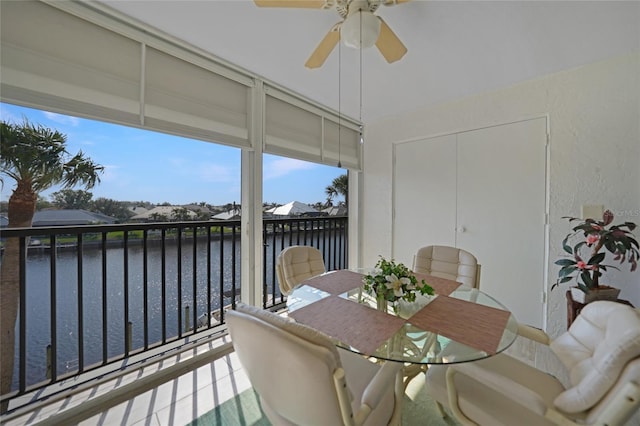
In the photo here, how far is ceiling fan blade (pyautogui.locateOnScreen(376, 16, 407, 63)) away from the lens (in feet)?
5.07

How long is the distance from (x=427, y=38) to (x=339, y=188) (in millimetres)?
2292

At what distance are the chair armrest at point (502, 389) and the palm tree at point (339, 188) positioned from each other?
2.84 meters

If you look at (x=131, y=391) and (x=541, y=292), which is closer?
(x=131, y=391)

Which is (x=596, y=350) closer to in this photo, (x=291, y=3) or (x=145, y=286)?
(x=291, y=3)

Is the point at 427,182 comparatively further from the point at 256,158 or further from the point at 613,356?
the point at 613,356

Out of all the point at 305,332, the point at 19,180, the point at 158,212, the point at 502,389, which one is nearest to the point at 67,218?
the point at 19,180

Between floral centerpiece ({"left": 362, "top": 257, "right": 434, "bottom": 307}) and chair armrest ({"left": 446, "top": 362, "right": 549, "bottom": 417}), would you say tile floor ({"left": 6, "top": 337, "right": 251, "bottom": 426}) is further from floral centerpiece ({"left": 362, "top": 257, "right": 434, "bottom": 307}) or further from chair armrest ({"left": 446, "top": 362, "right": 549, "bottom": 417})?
chair armrest ({"left": 446, "top": 362, "right": 549, "bottom": 417})

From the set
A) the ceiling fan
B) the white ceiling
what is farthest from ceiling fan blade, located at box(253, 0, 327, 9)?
the white ceiling

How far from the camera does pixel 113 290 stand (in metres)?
2.00

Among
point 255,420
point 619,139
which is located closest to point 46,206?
point 255,420

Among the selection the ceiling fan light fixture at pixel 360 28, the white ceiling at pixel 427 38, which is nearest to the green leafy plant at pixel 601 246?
the white ceiling at pixel 427 38

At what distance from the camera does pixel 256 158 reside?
2.56 m

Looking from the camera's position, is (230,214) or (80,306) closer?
(80,306)

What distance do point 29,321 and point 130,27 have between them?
2.10 metres
